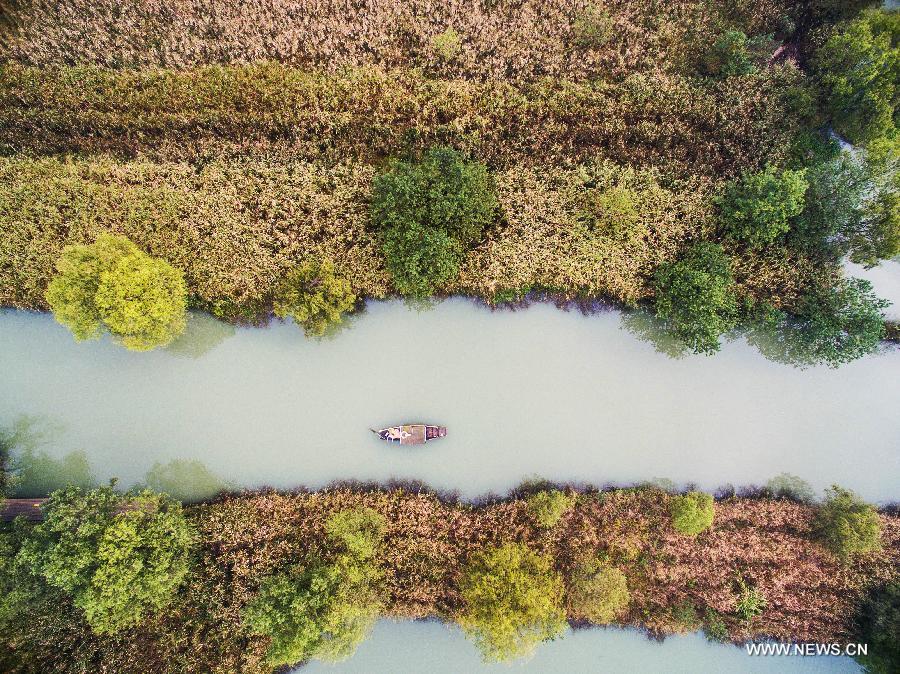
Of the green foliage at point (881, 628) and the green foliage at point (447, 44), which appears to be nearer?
the green foliage at point (881, 628)

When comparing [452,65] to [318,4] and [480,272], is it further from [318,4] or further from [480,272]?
[480,272]

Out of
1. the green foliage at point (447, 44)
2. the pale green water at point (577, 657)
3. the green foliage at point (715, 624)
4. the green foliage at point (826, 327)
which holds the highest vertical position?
the green foliage at point (447, 44)

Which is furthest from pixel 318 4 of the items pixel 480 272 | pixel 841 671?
pixel 841 671

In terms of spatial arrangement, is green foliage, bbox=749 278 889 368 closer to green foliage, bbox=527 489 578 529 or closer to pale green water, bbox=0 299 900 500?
pale green water, bbox=0 299 900 500

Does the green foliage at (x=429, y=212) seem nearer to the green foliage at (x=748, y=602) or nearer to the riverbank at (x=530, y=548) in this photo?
the riverbank at (x=530, y=548)

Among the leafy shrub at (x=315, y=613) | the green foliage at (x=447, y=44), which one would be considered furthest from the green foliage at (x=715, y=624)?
the green foliage at (x=447, y=44)

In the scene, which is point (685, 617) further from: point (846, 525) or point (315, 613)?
point (315, 613)
